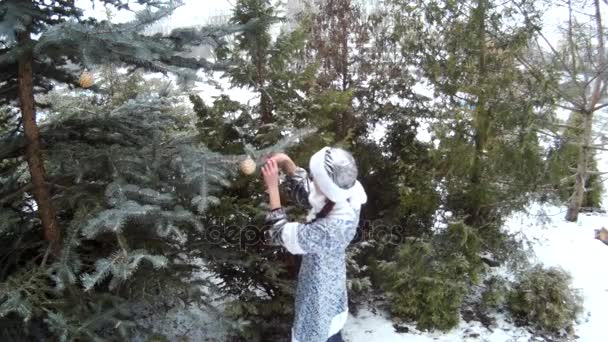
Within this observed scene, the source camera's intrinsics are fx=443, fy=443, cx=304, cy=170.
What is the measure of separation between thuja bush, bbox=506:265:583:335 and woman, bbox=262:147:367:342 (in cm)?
237

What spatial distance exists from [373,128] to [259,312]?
8.11 feet

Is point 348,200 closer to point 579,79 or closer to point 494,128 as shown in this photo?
point 494,128

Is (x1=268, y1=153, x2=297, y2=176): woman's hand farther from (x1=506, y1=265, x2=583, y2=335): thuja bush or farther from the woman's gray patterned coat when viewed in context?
(x1=506, y1=265, x2=583, y2=335): thuja bush

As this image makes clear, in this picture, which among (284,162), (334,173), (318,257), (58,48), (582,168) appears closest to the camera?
(58,48)

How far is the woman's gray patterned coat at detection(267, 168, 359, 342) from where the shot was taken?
2.41 metres

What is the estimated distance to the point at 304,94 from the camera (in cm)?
408

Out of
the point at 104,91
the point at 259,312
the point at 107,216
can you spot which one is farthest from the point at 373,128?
the point at 107,216

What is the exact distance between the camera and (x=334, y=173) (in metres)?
2.29

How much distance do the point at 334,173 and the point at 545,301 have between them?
3129mm

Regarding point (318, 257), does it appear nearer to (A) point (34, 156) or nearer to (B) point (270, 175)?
(B) point (270, 175)

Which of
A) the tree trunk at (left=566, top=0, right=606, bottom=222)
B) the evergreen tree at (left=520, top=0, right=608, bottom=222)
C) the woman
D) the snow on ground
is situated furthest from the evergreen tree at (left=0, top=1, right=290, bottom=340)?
the tree trunk at (left=566, top=0, right=606, bottom=222)

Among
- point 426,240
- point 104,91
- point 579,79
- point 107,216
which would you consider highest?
point 579,79

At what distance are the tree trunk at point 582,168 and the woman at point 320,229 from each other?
341 cm

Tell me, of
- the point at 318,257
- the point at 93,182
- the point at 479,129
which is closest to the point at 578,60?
the point at 479,129
